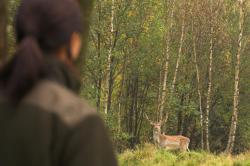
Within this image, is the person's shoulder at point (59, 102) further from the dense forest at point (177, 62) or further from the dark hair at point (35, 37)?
the dense forest at point (177, 62)

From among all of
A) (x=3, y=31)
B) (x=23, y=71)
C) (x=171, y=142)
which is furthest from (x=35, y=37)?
(x=171, y=142)

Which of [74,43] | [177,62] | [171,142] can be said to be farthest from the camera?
[177,62]

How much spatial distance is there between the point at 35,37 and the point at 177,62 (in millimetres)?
26390

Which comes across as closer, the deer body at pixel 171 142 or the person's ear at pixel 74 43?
the person's ear at pixel 74 43

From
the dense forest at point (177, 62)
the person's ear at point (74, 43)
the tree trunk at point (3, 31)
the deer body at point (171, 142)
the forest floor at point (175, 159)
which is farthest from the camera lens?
the dense forest at point (177, 62)

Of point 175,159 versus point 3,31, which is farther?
point 175,159

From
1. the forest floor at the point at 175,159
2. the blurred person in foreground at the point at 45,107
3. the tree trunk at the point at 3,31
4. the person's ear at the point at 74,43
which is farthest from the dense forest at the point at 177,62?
the blurred person in foreground at the point at 45,107

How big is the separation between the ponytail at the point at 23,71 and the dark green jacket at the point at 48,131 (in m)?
0.02

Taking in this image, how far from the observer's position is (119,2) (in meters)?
25.3

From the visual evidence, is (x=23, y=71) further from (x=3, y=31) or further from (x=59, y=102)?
(x=3, y=31)

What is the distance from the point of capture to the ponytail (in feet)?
5.64

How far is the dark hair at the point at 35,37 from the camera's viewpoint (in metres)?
1.72

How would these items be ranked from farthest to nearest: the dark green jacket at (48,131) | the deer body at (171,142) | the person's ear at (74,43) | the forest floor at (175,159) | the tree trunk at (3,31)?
the deer body at (171,142), the forest floor at (175,159), the tree trunk at (3,31), the person's ear at (74,43), the dark green jacket at (48,131)

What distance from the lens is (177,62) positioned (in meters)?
28.0
